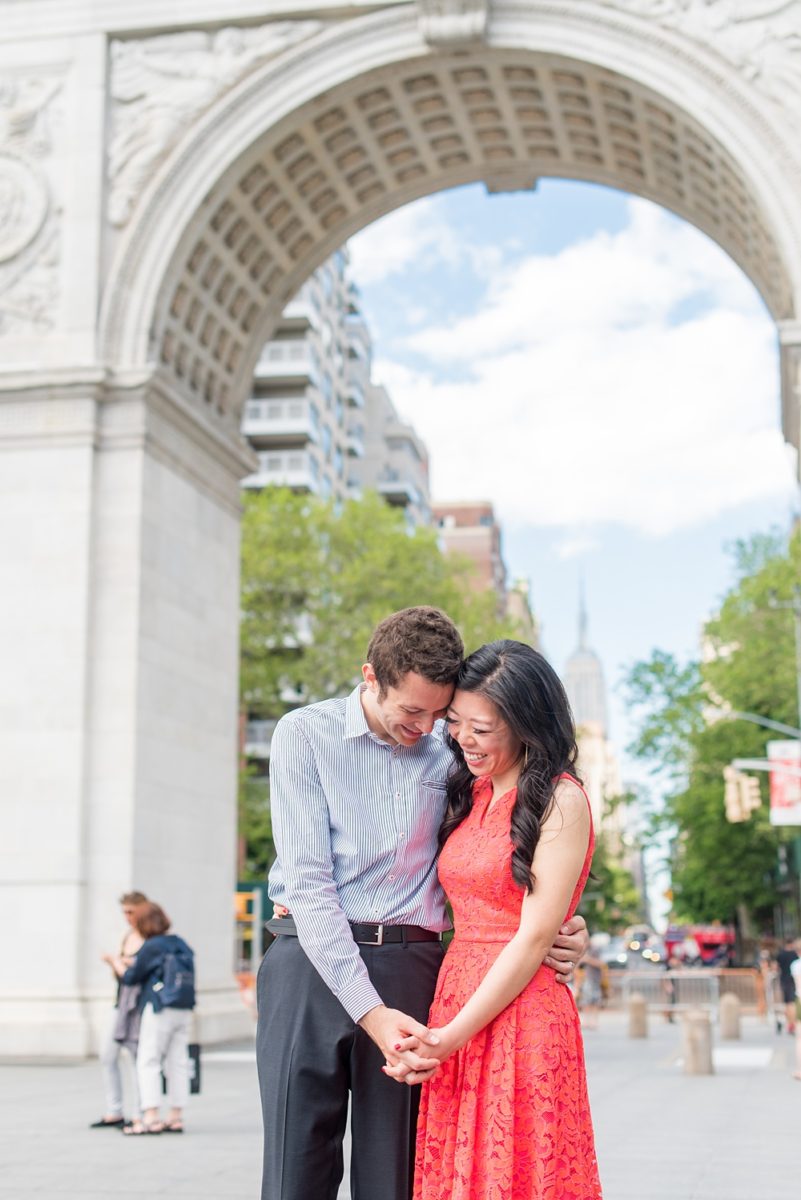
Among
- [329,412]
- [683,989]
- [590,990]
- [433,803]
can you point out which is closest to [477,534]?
[329,412]

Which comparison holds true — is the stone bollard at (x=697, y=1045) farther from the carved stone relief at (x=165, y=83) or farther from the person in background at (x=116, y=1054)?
the carved stone relief at (x=165, y=83)

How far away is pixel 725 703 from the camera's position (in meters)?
49.0

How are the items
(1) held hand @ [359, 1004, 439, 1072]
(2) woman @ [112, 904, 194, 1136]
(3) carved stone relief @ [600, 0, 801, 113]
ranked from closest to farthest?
(1) held hand @ [359, 1004, 439, 1072] < (2) woman @ [112, 904, 194, 1136] < (3) carved stone relief @ [600, 0, 801, 113]

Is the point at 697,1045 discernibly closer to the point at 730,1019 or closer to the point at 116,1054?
the point at 116,1054

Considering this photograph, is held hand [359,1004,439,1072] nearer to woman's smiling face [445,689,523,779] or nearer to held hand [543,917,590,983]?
held hand [543,917,590,983]

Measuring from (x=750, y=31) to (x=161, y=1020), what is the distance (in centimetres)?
1499

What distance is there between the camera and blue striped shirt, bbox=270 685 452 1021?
456 cm

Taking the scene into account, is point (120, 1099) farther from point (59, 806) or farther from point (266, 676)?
point (266, 676)

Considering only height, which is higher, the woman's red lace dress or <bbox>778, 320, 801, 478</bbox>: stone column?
<bbox>778, 320, 801, 478</bbox>: stone column

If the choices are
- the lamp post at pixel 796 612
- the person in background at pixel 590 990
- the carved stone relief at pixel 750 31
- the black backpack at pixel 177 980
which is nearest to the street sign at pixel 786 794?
the person in background at pixel 590 990

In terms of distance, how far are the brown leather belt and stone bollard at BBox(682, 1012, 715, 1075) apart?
563 inches

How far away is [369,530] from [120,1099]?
1354 inches

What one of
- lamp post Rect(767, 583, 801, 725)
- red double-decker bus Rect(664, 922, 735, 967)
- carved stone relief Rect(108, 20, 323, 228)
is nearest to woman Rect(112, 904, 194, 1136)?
carved stone relief Rect(108, 20, 323, 228)

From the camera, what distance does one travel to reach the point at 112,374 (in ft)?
64.6
